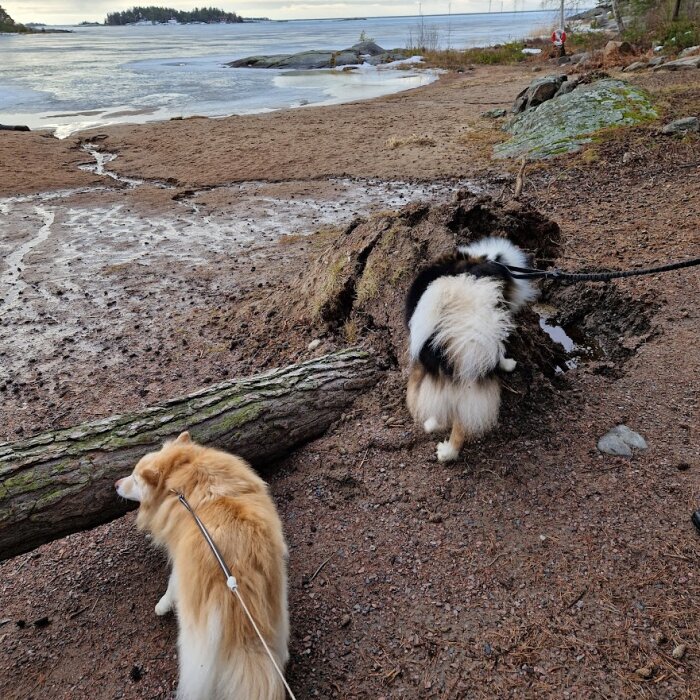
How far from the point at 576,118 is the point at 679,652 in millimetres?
13718

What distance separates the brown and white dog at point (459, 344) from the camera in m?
3.09

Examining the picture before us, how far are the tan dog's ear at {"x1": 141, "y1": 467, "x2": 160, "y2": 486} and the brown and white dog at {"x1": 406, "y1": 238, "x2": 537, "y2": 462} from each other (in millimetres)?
1671

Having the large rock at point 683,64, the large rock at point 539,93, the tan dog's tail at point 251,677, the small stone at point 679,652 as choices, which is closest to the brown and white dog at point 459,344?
the small stone at point 679,652

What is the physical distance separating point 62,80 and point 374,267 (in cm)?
4398

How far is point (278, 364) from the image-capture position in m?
5.23

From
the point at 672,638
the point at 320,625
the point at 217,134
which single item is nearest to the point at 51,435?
the point at 320,625

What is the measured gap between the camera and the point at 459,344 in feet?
10.0

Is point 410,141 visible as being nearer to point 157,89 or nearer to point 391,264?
point 391,264

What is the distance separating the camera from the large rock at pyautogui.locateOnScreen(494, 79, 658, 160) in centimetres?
1232

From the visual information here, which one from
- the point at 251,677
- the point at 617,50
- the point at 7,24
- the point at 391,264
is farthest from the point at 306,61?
the point at 7,24

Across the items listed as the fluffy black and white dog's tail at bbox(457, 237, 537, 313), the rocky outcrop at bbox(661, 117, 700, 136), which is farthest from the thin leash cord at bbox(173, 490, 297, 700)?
the rocky outcrop at bbox(661, 117, 700, 136)

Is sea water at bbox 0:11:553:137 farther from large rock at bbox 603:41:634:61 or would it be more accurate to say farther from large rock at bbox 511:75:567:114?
large rock at bbox 511:75:567:114

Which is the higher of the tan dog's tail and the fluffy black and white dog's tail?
the fluffy black and white dog's tail

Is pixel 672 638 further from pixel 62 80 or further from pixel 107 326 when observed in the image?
pixel 62 80
